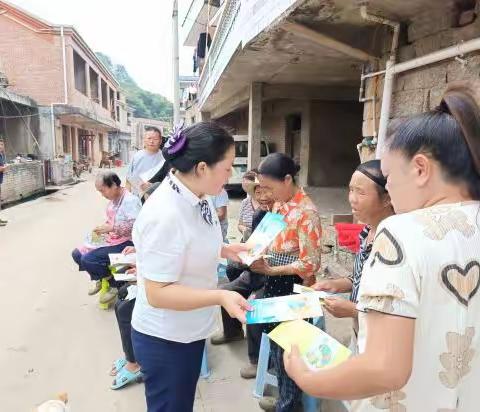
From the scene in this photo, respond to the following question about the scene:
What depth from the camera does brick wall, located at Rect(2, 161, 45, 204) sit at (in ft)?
36.4

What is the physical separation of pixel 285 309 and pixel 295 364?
0.36 m

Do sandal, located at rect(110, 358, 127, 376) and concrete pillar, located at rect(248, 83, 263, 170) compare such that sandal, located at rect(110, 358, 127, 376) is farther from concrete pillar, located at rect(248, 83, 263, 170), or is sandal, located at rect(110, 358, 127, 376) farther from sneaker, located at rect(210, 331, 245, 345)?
concrete pillar, located at rect(248, 83, 263, 170)

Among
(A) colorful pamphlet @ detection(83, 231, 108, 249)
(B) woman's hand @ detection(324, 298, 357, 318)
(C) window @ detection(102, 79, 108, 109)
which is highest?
(C) window @ detection(102, 79, 108, 109)

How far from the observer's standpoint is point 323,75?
7.04m

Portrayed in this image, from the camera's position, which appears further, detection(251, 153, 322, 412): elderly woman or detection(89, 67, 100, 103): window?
detection(89, 67, 100, 103): window

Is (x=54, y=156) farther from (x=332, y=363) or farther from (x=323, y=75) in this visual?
(x=332, y=363)

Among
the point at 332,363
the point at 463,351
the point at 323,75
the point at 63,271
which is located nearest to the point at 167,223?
the point at 332,363

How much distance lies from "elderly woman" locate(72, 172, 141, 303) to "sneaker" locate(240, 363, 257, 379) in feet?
5.68

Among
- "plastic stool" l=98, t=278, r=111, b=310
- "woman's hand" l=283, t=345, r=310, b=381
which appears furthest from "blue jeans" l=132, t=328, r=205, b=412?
"plastic stool" l=98, t=278, r=111, b=310

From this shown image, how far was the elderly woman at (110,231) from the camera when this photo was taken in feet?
12.3

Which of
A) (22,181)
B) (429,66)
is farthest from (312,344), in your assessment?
(22,181)

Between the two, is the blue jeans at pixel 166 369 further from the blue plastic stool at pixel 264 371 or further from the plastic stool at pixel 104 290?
the plastic stool at pixel 104 290

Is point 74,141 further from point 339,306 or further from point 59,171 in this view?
point 339,306

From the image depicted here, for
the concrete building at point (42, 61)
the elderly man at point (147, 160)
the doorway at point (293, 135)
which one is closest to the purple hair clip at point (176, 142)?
the elderly man at point (147, 160)
